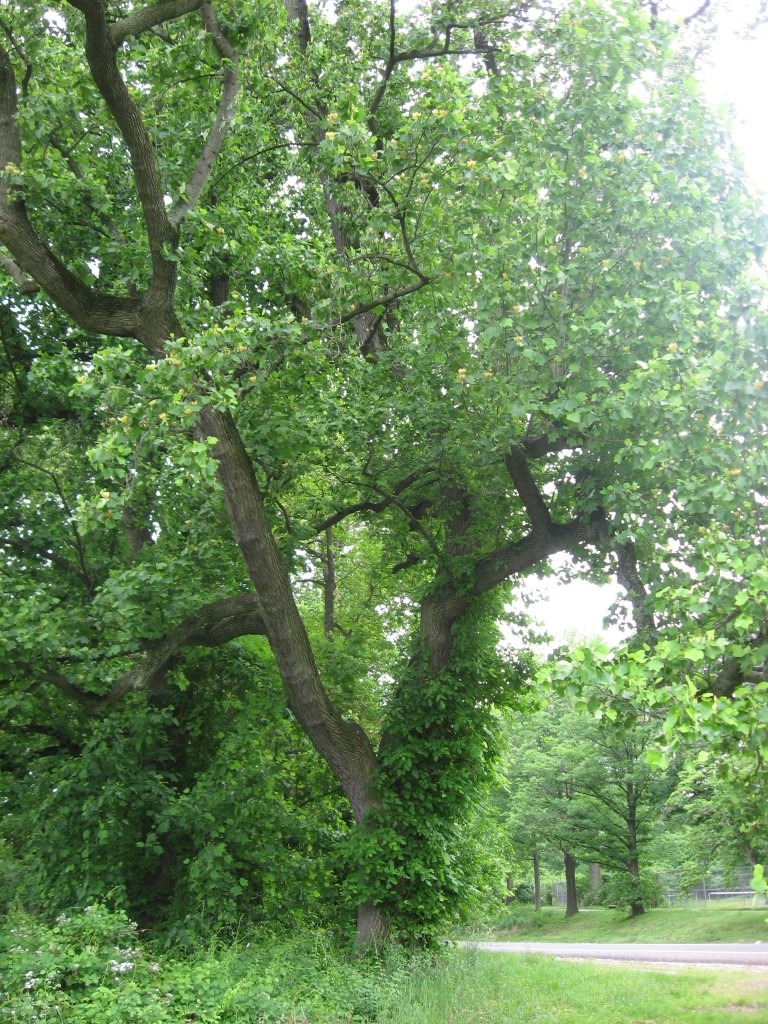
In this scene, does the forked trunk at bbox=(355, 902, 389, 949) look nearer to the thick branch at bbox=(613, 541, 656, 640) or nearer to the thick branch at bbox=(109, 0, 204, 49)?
the thick branch at bbox=(613, 541, 656, 640)

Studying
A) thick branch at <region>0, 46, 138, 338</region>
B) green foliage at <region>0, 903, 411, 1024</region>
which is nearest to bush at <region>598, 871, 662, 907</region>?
green foliage at <region>0, 903, 411, 1024</region>

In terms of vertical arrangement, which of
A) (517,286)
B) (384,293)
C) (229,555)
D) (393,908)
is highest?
(384,293)

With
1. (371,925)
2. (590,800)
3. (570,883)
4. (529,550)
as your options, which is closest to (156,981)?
(371,925)

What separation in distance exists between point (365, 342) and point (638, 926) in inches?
919

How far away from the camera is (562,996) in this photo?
932 centimetres

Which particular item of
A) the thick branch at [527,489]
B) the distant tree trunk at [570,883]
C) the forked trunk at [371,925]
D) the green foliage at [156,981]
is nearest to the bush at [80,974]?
the green foliage at [156,981]

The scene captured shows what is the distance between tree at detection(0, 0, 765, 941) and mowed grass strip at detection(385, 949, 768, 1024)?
101cm

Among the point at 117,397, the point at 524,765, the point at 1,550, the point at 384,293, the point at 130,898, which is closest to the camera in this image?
the point at 117,397

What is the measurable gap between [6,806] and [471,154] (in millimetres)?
9792

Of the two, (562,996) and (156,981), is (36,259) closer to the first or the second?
(156,981)

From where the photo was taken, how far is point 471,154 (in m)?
7.14

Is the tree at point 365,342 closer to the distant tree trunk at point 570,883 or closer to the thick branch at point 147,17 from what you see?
the thick branch at point 147,17

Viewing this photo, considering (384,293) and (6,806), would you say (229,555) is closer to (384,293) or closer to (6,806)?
(384,293)

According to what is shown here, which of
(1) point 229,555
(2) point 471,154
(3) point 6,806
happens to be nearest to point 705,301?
(2) point 471,154
